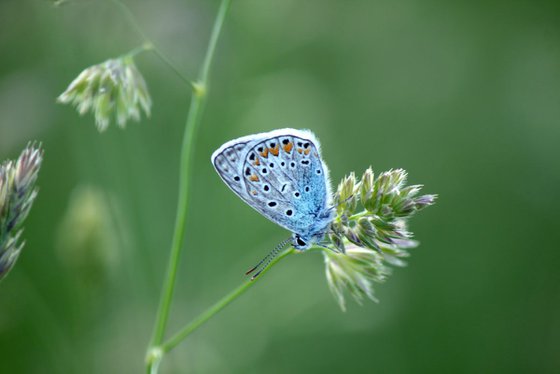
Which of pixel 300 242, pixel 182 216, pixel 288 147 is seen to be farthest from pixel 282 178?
pixel 182 216

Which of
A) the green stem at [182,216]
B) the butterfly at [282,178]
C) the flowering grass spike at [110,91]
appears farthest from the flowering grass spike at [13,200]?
the butterfly at [282,178]

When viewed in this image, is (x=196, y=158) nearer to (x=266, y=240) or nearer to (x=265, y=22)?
(x=266, y=240)

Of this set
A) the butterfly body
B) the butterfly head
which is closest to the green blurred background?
the butterfly body

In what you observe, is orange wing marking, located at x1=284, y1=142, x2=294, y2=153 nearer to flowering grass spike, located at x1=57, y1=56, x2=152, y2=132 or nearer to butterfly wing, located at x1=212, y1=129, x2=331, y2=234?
butterfly wing, located at x1=212, y1=129, x2=331, y2=234

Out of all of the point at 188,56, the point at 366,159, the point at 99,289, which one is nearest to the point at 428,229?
the point at 366,159

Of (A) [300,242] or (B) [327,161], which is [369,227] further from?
(B) [327,161]

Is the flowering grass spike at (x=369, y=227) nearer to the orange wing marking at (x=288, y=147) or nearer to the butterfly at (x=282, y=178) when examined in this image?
the butterfly at (x=282, y=178)
